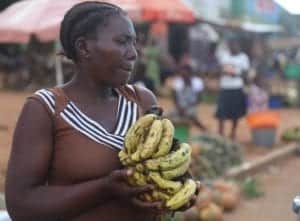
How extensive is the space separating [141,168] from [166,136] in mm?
142

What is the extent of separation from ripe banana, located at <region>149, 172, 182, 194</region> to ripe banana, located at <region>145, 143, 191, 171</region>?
2 centimetres

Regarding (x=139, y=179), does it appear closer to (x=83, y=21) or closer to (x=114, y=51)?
(x=114, y=51)

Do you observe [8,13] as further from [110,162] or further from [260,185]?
[110,162]

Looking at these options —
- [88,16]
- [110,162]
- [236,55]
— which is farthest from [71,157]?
[236,55]

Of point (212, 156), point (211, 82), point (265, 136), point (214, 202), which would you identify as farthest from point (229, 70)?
point (211, 82)

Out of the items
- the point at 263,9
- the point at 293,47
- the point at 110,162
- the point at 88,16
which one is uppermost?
the point at 88,16

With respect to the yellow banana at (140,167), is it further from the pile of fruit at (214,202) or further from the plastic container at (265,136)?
the plastic container at (265,136)

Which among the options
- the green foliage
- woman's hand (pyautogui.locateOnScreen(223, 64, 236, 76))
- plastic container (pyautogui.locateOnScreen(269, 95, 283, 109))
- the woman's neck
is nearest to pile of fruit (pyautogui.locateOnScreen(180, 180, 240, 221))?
the green foliage

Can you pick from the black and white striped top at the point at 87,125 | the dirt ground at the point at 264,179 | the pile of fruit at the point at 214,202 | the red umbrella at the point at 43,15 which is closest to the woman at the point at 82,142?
the black and white striped top at the point at 87,125

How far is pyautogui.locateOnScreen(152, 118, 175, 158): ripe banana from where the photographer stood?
218 cm

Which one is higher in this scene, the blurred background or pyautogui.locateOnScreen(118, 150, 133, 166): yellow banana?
pyautogui.locateOnScreen(118, 150, 133, 166): yellow banana

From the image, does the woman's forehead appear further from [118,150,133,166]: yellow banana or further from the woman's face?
[118,150,133,166]: yellow banana

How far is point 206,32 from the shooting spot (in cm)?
2567

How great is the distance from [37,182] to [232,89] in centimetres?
1036
